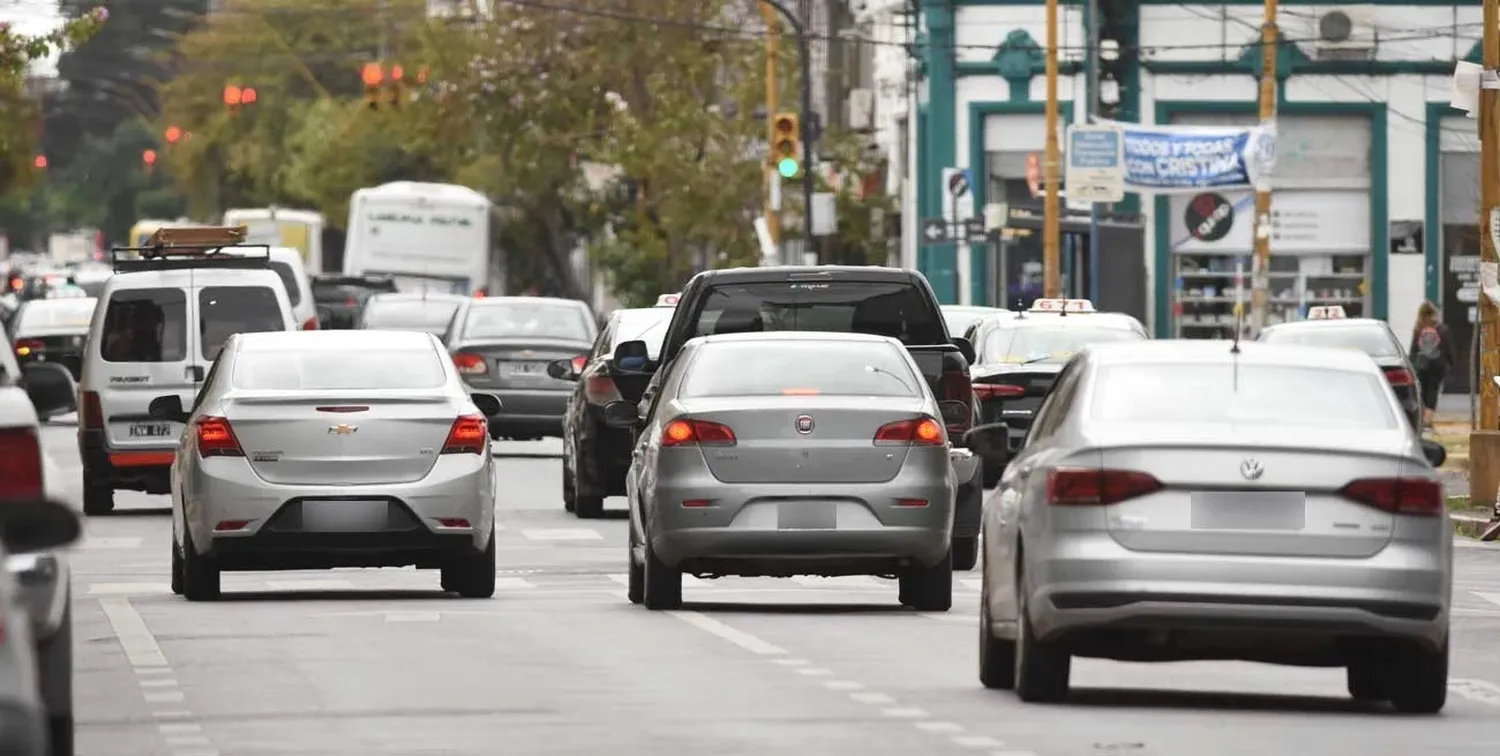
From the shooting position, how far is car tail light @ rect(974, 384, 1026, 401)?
1236 inches

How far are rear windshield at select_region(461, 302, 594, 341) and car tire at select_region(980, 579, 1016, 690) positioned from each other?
2380 cm

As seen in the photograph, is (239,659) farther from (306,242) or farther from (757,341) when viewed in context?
(306,242)

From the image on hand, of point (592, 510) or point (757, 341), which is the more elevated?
point (757, 341)

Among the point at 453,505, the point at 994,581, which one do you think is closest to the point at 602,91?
the point at 453,505

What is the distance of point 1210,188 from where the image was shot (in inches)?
2406

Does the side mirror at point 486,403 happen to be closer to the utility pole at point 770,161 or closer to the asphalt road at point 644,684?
the asphalt road at point 644,684

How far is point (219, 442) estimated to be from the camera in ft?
66.3

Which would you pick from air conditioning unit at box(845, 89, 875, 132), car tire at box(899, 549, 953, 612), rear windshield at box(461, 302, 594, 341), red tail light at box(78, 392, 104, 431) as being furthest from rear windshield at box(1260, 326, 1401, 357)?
air conditioning unit at box(845, 89, 875, 132)

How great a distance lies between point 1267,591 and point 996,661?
169cm

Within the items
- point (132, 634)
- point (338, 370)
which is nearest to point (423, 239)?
point (338, 370)

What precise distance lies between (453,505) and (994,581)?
5686 mm

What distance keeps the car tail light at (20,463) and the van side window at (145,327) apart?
1952cm

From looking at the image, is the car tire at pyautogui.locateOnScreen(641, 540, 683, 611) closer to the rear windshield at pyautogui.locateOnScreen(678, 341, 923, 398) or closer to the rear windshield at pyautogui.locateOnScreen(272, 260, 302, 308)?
the rear windshield at pyautogui.locateOnScreen(678, 341, 923, 398)

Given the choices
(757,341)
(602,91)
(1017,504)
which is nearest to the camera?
(1017,504)
